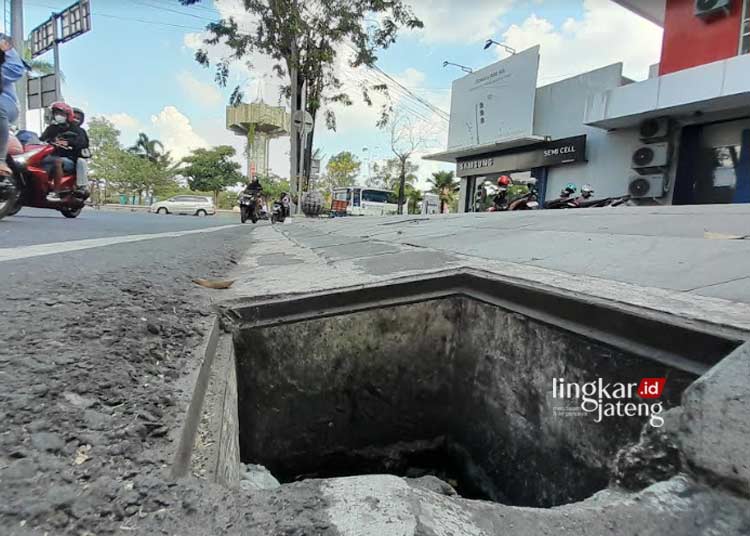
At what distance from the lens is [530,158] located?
1249 centimetres

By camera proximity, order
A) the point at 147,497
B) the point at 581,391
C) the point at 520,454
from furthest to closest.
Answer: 1. the point at 520,454
2. the point at 581,391
3. the point at 147,497

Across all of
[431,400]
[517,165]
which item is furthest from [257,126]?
[431,400]

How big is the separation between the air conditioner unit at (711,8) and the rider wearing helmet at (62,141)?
431 inches

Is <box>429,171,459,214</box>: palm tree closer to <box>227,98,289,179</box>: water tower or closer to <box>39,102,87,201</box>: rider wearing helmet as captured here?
<box>227,98,289,179</box>: water tower

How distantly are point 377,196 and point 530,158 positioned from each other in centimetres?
1111

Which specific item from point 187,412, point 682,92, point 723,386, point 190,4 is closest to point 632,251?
point 723,386

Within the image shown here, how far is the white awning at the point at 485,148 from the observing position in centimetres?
1201

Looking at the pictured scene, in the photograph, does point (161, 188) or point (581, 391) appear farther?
point (161, 188)

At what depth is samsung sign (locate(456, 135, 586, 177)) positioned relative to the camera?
434 inches

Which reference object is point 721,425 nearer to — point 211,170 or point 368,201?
point 368,201

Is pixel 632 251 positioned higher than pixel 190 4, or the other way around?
pixel 190 4

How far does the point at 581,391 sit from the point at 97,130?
41811mm

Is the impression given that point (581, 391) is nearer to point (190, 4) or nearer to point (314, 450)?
point (314, 450)

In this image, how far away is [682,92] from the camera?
25.7 ft
